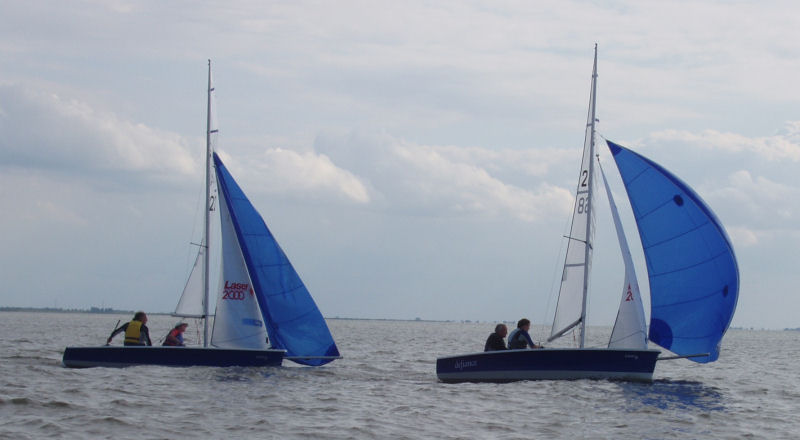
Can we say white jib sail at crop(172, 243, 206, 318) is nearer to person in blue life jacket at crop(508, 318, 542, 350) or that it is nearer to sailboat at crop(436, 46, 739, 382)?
sailboat at crop(436, 46, 739, 382)

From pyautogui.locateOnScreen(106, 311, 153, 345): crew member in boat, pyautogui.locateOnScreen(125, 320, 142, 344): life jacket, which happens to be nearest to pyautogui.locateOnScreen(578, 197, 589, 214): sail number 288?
pyautogui.locateOnScreen(106, 311, 153, 345): crew member in boat

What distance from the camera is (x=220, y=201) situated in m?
24.9

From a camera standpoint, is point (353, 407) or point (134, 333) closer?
point (353, 407)

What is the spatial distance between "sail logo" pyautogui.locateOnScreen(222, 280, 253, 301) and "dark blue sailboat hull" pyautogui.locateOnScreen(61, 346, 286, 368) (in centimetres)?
181

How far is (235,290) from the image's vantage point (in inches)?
961

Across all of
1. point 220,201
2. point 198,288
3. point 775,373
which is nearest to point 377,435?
point 198,288

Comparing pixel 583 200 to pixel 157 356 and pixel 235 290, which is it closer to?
pixel 235 290

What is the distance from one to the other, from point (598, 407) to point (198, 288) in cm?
1006

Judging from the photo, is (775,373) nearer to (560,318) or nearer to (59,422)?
(560,318)

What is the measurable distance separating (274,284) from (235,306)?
111cm

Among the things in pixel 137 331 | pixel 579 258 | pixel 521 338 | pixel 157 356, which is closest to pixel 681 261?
pixel 579 258

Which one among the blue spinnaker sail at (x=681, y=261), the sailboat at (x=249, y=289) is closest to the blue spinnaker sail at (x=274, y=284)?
the sailboat at (x=249, y=289)

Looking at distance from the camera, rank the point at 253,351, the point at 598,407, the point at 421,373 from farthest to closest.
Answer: the point at 421,373
the point at 253,351
the point at 598,407

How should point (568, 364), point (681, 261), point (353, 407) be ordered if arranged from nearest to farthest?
point (353, 407)
point (568, 364)
point (681, 261)
